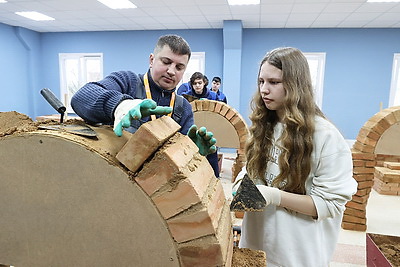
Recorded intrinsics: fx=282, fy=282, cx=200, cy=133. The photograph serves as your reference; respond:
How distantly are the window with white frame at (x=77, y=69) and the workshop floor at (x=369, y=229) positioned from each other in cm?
608

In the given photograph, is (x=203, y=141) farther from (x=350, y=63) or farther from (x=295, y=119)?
(x=350, y=63)

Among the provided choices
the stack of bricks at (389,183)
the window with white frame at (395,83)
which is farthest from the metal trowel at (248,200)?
the window with white frame at (395,83)

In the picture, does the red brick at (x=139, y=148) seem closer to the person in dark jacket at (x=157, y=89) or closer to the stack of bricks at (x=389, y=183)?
the person in dark jacket at (x=157, y=89)

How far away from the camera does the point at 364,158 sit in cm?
311

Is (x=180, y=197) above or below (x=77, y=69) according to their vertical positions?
below

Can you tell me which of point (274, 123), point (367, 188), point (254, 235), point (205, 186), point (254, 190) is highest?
point (274, 123)

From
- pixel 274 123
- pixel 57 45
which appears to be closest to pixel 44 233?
pixel 274 123

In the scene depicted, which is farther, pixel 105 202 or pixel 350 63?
pixel 350 63

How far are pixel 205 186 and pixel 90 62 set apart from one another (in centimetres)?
924

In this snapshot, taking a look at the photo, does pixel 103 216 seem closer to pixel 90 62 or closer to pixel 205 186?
pixel 205 186

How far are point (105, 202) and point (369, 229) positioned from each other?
3.72 metres

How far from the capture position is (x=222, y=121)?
12.6 ft

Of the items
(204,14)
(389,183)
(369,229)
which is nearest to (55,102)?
(369,229)

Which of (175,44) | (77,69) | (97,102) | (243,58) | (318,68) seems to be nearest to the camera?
(97,102)
